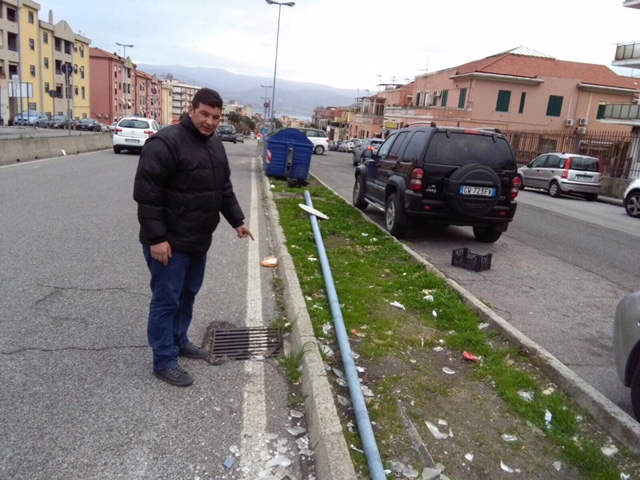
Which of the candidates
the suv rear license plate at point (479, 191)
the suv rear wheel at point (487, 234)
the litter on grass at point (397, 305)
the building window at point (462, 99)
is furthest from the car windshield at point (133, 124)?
the building window at point (462, 99)

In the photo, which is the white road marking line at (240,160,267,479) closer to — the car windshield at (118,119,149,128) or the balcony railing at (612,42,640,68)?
the car windshield at (118,119,149,128)

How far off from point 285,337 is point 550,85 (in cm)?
4700

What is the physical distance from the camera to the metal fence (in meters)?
25.0

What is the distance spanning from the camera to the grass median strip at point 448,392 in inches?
116

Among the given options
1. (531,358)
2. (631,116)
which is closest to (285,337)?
(531,358)

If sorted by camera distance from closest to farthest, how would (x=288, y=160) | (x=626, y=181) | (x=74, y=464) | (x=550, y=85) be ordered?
(x=74, y=464) < (x=288, y=160) < (x=626, y=181) < (x=550, y=85)

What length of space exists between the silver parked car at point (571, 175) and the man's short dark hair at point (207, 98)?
18.5m

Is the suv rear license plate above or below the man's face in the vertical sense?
below

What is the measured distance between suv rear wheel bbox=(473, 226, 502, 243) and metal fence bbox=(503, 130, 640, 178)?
18.7 meters

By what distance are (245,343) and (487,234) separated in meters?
6.08

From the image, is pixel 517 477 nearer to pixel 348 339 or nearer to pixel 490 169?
pixel 348 339

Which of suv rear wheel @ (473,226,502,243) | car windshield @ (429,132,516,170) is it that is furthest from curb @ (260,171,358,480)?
suv rear wheel @ (473,226,502,243)

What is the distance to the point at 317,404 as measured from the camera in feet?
10.5

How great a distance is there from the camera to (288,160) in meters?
15.8
